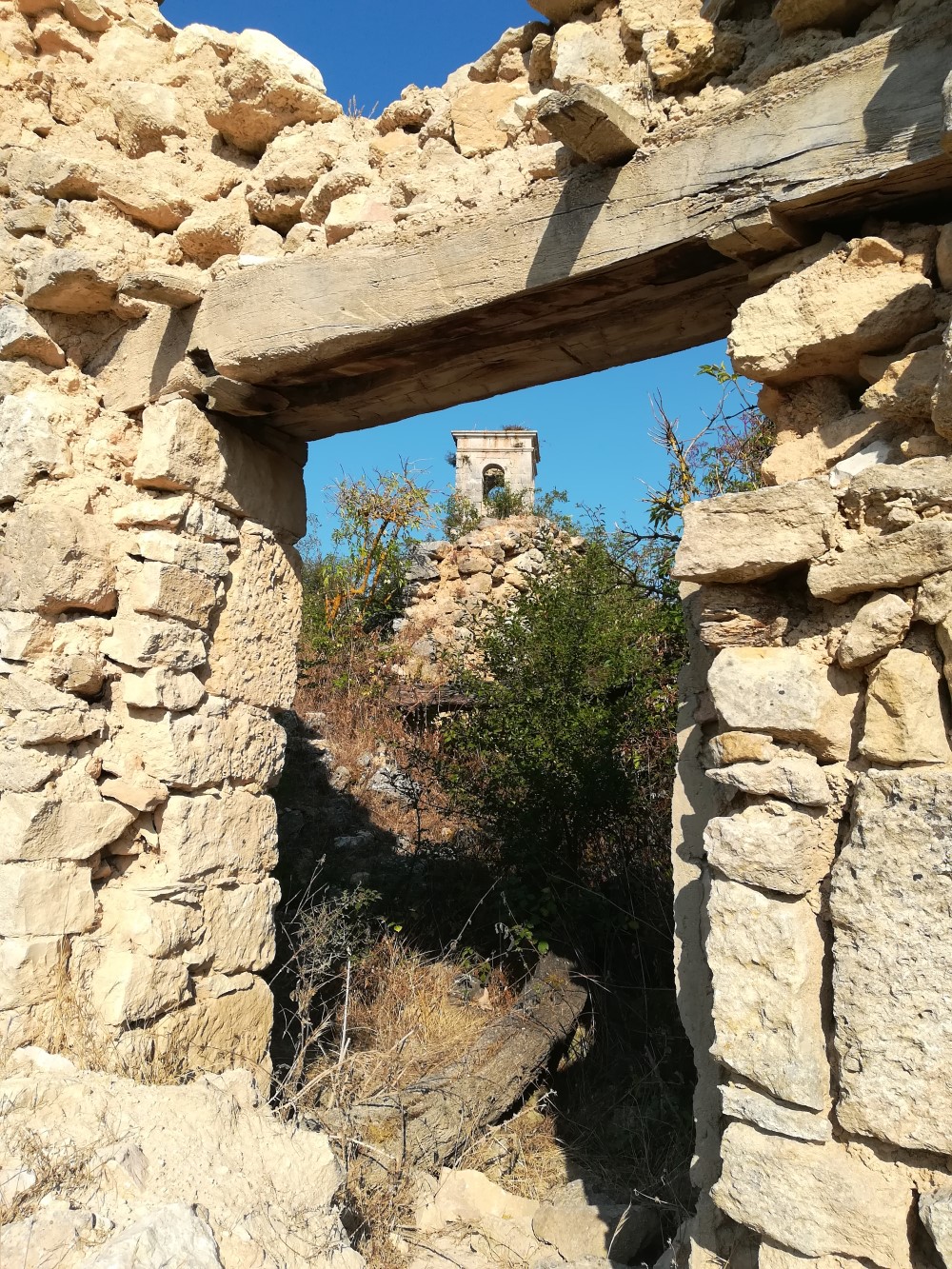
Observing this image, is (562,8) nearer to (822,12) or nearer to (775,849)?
(822,12)

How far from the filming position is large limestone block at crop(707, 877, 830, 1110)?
1.87 meters

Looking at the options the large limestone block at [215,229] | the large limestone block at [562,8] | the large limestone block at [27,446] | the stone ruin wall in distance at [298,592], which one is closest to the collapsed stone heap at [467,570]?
the stone ruin wall in distance at [298,592]

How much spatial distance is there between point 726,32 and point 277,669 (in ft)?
8.43

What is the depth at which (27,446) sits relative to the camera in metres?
3.21

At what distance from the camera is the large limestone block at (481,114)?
3080mm

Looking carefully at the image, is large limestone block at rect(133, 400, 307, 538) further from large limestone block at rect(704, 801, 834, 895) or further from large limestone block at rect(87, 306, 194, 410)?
large limestone block at rect(704, 801, 834, 895)

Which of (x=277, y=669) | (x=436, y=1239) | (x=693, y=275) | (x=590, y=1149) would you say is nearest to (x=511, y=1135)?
(x=590, y=1149)

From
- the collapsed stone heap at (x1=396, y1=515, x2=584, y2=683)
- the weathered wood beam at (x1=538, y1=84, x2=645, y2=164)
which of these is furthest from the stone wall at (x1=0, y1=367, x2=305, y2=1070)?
the collapsed stone heap at (x1=396, y1=515, x2=584, y2=683)

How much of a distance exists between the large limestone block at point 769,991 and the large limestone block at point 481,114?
2.42 metres

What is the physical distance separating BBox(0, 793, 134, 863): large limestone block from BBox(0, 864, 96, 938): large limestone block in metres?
0.04

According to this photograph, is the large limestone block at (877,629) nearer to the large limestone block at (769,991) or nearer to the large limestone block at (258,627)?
the large limestone block at (769,991)

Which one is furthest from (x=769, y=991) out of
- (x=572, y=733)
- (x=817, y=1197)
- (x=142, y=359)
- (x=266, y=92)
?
(x=572, y=733)

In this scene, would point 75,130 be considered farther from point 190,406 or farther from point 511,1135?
point 511,1135

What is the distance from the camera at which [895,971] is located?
1.76 meters
